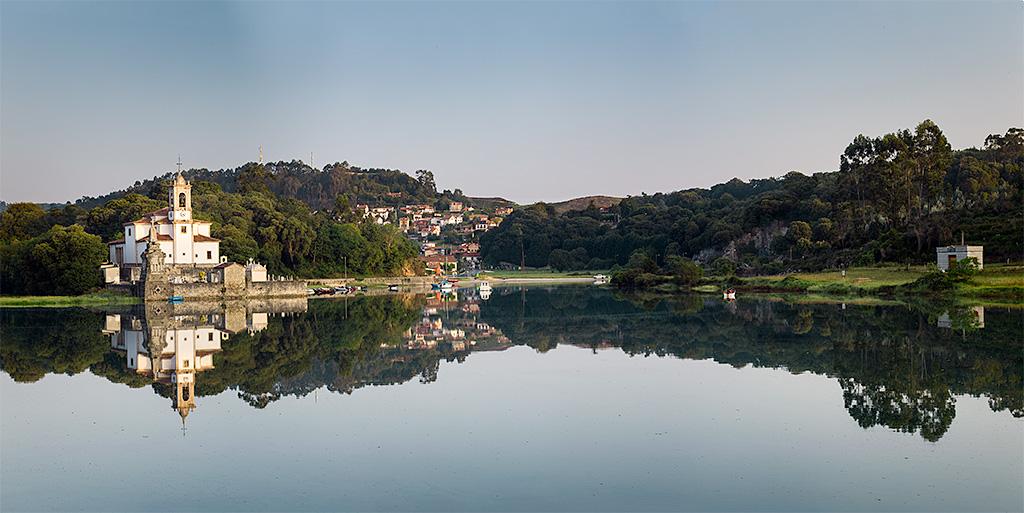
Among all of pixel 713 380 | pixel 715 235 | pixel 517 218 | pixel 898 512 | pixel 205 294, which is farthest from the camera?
pixel 517 218

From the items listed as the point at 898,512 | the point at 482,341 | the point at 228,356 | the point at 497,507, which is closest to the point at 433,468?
the point at 497,507

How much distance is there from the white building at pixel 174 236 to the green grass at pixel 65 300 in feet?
15.1

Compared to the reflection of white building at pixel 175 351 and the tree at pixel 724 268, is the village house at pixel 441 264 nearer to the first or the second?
the tree at pixel 724 268

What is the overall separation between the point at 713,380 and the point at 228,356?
1217 cm

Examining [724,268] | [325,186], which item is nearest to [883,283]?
[724,268]

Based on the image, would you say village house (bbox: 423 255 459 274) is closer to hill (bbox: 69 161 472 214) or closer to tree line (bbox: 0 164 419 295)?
tree line (bbox: 0 164 419 295)

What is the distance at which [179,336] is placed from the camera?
27672mm

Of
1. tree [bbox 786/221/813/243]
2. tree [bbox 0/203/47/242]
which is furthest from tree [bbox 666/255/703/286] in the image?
tree [bbox 0/203/47/242]

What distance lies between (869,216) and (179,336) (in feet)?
156

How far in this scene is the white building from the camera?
51.6 m

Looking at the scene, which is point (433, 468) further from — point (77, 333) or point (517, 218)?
point (517, 218)

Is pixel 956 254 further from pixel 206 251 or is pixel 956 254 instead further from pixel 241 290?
pixel 206 251

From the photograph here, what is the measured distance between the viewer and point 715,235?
79.1 metres

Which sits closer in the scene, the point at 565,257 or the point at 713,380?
the point at 713,380
